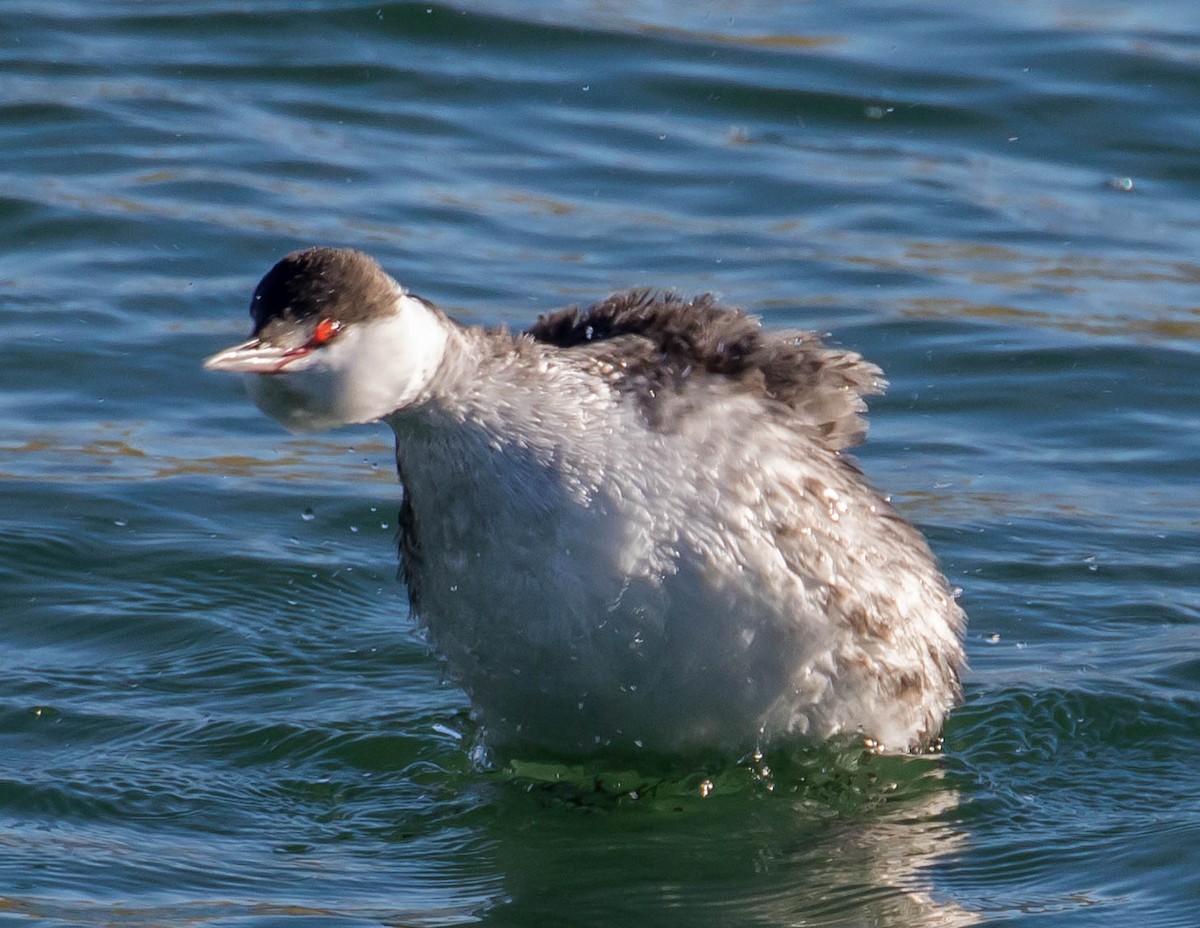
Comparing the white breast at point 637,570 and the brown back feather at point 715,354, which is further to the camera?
the brown back feather at point 715,354

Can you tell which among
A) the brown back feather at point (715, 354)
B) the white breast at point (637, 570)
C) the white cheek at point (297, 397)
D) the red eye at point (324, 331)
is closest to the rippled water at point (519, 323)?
the white breast at point (637, 570)

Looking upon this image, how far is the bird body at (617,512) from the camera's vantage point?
555 centimetres

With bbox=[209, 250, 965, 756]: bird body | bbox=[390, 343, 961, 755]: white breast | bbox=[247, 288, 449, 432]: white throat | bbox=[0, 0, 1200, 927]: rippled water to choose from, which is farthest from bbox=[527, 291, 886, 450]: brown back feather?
bbox=[0, 0, 1200, 927]: rippled water

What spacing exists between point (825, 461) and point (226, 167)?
26.2 ft

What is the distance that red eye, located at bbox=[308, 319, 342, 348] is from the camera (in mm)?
5391

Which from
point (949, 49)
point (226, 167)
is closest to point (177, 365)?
point (226, 167)

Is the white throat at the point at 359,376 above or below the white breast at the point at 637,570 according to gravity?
above

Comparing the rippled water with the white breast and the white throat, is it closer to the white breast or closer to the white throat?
the white breast

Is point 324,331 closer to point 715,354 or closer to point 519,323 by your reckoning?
point 715,354

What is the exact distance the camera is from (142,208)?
42.2ft

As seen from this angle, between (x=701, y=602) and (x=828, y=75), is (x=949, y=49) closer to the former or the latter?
(x=828, y=75)

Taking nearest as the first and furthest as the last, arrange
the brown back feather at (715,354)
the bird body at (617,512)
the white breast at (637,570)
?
the bird body at (617,512), the white breast at (637,570), the brown back feather at (715,354)

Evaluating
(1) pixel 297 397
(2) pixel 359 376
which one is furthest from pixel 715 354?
(1) pixel 297 397

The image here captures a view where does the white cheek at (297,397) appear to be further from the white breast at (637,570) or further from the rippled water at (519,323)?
the rippled water at (519,323)
